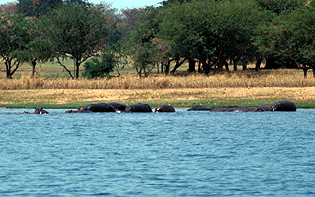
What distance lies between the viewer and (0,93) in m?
34.0

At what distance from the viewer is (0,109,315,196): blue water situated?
10.1 metres

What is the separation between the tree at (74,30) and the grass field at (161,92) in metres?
14.6

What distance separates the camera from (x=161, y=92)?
33438 millimetres

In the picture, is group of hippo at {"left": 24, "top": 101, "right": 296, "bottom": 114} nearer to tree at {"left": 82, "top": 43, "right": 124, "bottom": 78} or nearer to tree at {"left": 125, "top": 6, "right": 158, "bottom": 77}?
tree at {"left": 125, "top": 6, "right": 158, "bottom": 77}

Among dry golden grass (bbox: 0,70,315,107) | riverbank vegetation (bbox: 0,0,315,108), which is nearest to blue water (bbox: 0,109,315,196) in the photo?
dry golden grass (bbox: 0,70,315,107)

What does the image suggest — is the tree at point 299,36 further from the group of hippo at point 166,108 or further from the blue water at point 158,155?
the blue water at point 158,155

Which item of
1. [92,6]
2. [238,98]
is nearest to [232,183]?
[238,98]

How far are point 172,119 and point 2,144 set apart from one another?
29.2 feet

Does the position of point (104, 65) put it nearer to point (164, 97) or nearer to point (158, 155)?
point (164, 97)

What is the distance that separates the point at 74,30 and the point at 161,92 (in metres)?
20.7

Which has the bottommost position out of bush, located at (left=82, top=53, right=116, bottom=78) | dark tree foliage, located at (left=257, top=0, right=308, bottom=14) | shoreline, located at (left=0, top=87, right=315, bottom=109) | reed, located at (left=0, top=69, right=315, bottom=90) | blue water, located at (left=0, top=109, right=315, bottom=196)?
blue water, located at (left=0, top=109, right=315, bottom=196)

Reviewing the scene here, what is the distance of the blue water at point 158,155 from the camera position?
10086mm

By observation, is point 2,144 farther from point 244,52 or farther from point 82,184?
point 244,52

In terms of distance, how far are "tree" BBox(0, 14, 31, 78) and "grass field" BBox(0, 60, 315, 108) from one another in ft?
52.9
